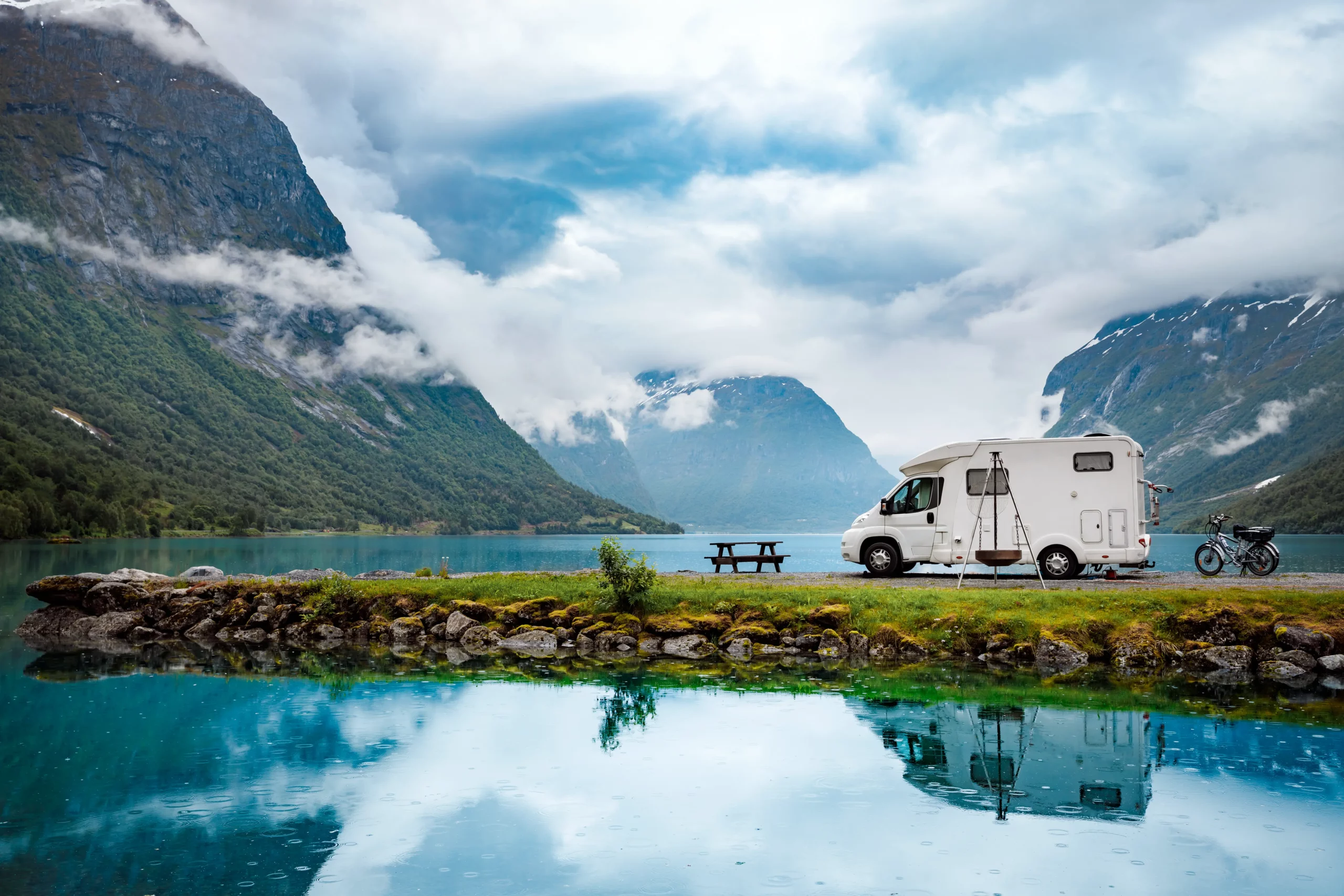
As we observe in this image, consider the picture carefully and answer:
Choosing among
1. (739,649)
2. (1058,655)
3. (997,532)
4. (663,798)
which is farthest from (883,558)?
(663,798)

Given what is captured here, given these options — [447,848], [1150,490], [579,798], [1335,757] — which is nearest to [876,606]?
[1150,490]

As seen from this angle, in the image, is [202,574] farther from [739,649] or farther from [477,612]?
[739,649]

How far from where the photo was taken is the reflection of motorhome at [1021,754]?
11.6 m

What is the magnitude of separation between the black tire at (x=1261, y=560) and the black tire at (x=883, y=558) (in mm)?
11587

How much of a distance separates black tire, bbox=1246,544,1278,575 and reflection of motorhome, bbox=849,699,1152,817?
668 inches

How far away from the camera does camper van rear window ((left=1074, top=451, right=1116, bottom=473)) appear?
86.1ft

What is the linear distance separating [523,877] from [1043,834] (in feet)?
19.8

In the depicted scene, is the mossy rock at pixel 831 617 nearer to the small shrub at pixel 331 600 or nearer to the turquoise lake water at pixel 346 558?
the turquoise lake water at pixel 346 558

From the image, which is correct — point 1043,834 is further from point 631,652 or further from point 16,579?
point 16,579

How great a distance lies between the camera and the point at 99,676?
2175 centimetres

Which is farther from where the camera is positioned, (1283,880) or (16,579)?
(16,579)

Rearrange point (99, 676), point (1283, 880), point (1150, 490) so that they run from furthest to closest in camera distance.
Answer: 1. point (1150, 490)
2. point (99, 676)
3. point (1283, 880)

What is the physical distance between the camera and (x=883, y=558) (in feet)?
97.7

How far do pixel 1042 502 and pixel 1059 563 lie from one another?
213 cm
